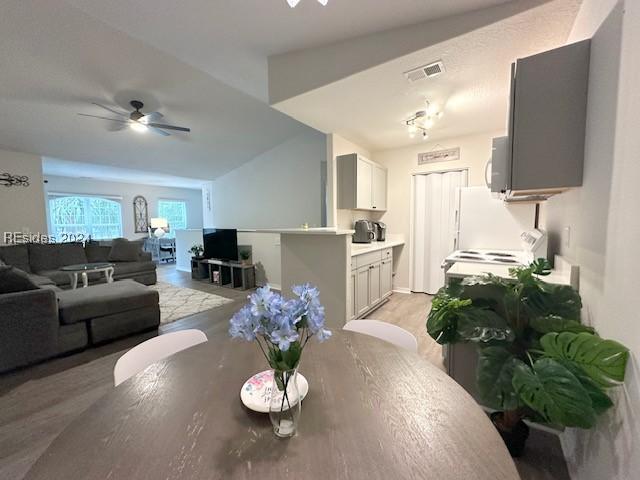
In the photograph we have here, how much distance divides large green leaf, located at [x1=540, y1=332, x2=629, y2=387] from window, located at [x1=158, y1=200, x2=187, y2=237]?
10032 millimetres

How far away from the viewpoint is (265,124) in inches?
192

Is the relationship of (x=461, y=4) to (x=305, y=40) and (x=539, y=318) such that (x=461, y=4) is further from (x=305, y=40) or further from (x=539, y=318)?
(x=539, y=318)

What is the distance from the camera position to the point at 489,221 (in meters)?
3.21

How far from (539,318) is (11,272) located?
3874mm

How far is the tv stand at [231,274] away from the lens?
5121 millimetres

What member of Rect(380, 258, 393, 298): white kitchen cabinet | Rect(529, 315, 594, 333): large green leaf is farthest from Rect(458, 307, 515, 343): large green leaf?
Rect(380, 258, 393, 298): white kitchen cabinet

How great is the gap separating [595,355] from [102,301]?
144 inches

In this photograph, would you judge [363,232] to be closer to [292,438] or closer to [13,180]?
[292,438]

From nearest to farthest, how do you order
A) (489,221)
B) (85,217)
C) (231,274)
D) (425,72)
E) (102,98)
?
(425,72) → (489,221) → (102,98) → (231,274) → (85,217)

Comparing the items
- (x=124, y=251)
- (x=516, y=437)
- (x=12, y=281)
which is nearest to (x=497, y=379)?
(x=516, y=437)

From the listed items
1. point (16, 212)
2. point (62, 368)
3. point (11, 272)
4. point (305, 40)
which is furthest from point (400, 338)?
point (16, 212)

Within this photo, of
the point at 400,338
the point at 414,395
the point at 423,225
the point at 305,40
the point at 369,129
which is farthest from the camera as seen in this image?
the point at 423,225

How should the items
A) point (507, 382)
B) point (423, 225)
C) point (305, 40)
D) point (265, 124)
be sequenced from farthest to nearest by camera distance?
point (265, 124) → point (423, 225) → point (305, 40) → point (507, 382)

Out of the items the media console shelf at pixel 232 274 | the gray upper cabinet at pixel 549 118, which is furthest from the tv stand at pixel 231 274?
the gray upper cabinet at pixel 549 118
